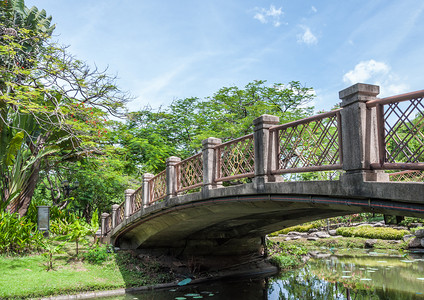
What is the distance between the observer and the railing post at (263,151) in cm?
592

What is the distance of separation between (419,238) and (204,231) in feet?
35.9

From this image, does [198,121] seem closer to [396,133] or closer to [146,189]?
[146,189]

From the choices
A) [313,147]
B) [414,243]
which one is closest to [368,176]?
[313,147]

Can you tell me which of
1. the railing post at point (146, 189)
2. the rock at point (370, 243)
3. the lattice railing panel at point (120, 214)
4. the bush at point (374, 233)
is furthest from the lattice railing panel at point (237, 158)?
the bush at point (374, 233)

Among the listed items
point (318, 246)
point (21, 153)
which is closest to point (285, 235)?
point (318, 246)

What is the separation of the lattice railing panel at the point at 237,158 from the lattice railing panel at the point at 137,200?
16.0 feet

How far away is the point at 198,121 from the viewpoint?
18234 mm

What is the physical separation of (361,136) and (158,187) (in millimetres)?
7201

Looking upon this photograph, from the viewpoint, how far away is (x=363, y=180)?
410 centimetres

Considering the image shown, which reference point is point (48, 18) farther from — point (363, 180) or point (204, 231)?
point (363, 180)

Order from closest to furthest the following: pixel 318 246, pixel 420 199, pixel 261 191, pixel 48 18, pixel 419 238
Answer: pixel 420 199, pixel 261 191, pixel 419 238, pixel 48 18, pixel 318 246

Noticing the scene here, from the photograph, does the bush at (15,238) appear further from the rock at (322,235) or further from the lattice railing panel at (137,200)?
the rock at (322,235)

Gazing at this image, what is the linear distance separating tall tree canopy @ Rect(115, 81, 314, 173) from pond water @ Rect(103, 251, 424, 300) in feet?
21.7

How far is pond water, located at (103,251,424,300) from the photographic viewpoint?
9570 millimetres
